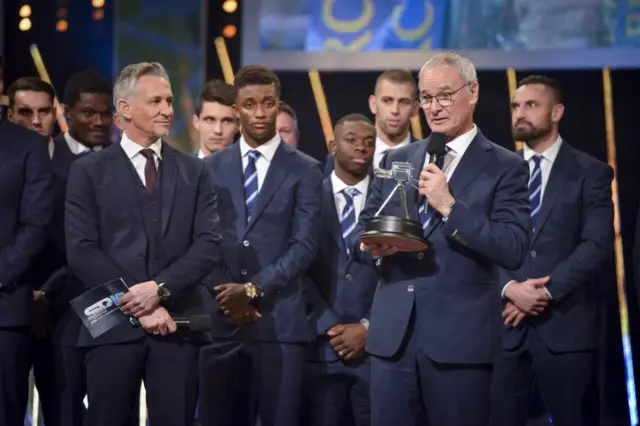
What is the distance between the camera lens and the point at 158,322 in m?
4.28

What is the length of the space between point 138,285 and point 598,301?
11.2ft

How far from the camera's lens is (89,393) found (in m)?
4.36

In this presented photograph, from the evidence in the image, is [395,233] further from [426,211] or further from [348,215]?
[348,215]

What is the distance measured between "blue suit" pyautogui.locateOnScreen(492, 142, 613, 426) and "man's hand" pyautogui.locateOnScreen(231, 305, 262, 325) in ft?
4.04

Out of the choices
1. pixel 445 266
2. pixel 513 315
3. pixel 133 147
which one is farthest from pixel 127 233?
pixel 513 315

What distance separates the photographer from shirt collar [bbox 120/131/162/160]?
4500 millimetres

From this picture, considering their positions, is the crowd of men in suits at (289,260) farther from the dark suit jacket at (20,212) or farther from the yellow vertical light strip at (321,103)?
the yellow vertical light strip at (321,103)

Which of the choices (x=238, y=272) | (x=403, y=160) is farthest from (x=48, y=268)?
(x=403, y=160)

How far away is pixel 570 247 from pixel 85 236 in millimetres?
2354

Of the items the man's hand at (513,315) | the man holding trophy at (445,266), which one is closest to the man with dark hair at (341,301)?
the man's hand at (513,315)

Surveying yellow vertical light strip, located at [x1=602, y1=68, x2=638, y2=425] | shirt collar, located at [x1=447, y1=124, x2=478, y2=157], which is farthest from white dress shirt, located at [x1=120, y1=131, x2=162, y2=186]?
yellow vertical light strip, located at [x1=602, y1=68, x2=638, y2=425]

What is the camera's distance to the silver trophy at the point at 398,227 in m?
3.91

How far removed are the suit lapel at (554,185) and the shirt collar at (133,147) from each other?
6.35 feet

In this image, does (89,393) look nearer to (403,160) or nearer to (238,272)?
(238,272)
